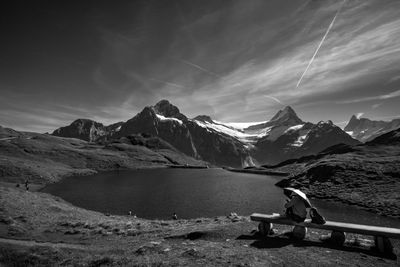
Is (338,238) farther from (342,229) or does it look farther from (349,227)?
(349,227)

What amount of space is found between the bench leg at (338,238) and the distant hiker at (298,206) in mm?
2142

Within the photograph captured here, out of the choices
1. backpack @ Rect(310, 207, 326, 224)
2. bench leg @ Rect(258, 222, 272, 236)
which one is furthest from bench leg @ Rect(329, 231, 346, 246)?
bench leg @ Rect(258, 222, 272, 236)

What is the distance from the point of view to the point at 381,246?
16078 mm

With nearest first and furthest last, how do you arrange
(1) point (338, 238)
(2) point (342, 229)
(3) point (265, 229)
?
(2) point (342, 229) < (1) point (338, 238) < (3) point (265, 229)

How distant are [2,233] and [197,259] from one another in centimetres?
2245

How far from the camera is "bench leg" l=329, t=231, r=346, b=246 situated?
17656mm

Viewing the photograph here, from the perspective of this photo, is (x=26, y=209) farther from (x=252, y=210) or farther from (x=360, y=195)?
(x=360, y=195)

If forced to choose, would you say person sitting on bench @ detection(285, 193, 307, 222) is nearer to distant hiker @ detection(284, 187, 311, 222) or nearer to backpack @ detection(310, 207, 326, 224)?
distant hiker @ detection(284, 187, 311, 222)

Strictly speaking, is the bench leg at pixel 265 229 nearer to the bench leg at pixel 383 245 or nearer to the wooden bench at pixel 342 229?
the wooden bench at pixel 342 229

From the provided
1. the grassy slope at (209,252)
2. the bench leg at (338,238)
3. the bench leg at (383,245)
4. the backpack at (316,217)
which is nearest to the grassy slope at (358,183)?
the bench leg at (338,238)

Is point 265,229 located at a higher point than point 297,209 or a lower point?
lower

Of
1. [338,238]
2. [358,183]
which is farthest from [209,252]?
[358,183]

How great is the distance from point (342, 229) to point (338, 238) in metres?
0.85

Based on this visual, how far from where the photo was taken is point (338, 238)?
1778cm
